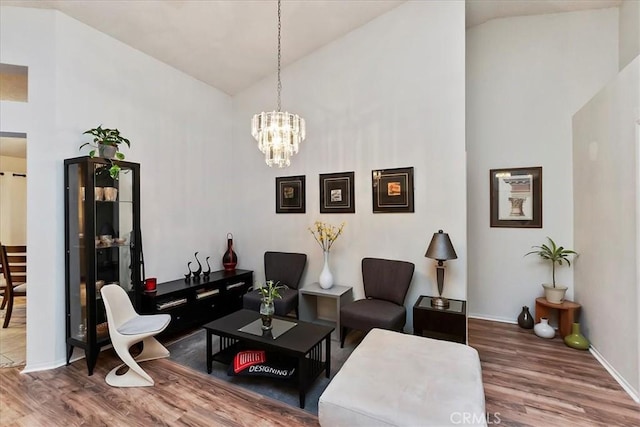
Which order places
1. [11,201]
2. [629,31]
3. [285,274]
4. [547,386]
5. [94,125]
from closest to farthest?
[547,386] → [94,125] → [629,31] → [285,274] → [11,201]

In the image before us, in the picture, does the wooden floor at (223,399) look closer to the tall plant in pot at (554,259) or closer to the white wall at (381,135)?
the tall plant in pot at (554,259)

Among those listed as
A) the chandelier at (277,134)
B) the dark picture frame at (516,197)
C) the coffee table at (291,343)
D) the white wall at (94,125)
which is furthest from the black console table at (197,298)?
the dark picture frame at (516,197)

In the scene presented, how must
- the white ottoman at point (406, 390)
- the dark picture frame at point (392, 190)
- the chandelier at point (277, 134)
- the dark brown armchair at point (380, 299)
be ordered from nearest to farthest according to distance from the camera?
1. the white ottoman at point (406, 390)
2. the chandelier at point (277, 134)
3. the dark brown armchair at point (380, 299)
4. the dark picture frame at point (392, 190)

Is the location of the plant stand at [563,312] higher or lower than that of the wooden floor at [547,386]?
higher

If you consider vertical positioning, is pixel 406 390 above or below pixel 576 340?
above

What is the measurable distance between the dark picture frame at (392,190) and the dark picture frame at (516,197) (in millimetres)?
1349

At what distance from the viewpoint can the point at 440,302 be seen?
3160mm

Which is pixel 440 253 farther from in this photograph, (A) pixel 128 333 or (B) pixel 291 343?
(A) pixel 128 333

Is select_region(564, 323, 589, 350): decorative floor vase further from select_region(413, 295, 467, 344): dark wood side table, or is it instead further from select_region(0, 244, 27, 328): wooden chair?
select_region(0, 244, 27, 328): wooden chair

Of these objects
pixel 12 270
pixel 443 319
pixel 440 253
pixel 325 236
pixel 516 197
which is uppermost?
pixel 516 197

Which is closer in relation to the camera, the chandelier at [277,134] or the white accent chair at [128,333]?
the white accent chair at [128,333]

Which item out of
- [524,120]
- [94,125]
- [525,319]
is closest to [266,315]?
[94,125]

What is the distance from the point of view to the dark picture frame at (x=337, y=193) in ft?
12.9

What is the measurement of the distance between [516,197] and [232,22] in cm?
409
